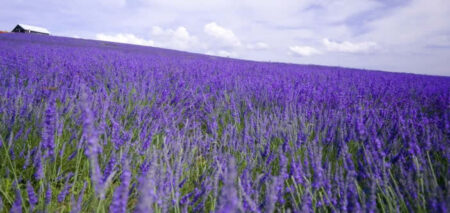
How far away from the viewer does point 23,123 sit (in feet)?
5.08

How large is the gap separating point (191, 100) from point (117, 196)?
6.80ft

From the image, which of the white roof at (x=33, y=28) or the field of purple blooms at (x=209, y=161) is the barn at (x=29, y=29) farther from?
the field of purple blooms at (x=209, y=161)

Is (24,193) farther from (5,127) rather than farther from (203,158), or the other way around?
(203,158)

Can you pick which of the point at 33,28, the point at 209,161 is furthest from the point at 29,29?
the point at 209,161

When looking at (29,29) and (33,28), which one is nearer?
(29,29)

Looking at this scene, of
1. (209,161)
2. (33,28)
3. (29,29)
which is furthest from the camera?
(33,28)

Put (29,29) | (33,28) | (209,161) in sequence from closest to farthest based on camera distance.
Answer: (209,161), (29,29), (33,28)

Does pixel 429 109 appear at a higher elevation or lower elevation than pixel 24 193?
higher

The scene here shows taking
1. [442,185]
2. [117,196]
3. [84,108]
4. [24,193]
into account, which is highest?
[84,108]

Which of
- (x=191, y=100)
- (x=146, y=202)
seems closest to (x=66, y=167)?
(x=146, y=202)

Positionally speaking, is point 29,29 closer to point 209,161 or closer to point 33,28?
point 33,28

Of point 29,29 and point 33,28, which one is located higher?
point 33,28

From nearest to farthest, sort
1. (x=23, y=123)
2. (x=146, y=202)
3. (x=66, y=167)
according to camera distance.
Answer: (x=146, y=202) → (x=66, y=167) → (x=23, y=123)

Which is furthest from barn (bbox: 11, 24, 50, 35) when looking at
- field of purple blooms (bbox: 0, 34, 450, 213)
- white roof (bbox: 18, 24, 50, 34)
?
field of purple blooms (bbox: 0, 34, 450, 213)
